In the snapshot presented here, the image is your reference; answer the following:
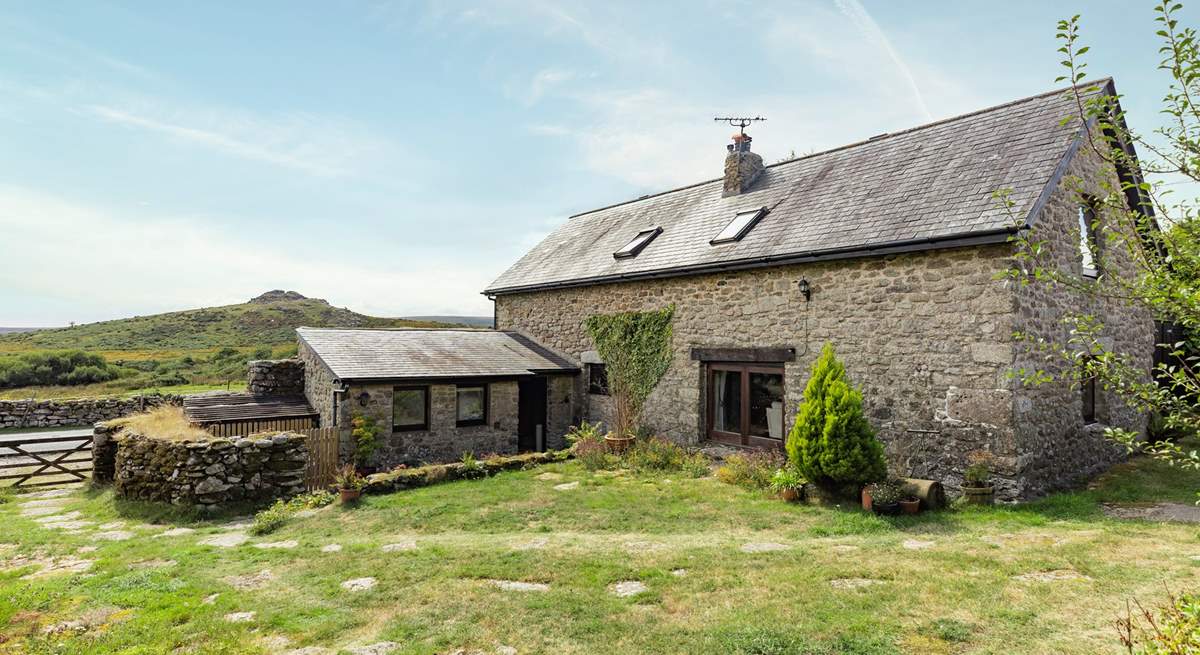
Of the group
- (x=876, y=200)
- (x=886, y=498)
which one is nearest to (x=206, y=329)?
(x=876, y=200)

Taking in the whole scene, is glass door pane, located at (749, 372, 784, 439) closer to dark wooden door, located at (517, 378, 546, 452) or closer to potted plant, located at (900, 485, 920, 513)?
potted plant, located at (900, 485, 920, 513)

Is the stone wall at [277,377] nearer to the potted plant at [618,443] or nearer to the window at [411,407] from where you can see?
the window at [411,407]

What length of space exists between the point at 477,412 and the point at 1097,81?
44.4 ft

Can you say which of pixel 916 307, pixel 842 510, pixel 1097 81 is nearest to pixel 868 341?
pixel 916 307

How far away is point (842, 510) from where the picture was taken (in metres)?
8.76

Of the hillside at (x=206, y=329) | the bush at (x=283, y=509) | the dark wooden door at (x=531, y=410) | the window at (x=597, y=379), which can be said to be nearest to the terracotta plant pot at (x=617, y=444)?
the window at (x=597, y=379)

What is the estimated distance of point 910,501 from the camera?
28.3 feet

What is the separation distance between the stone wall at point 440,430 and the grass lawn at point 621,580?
3622mm

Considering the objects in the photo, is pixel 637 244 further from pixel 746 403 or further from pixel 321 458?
pixel 321 458

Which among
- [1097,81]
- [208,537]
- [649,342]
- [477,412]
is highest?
[1097,81]

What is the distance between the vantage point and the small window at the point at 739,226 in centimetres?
1320

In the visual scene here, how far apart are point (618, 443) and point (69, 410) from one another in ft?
76.8

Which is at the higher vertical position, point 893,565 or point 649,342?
point 649,342

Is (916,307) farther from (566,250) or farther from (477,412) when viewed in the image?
(566,250)
